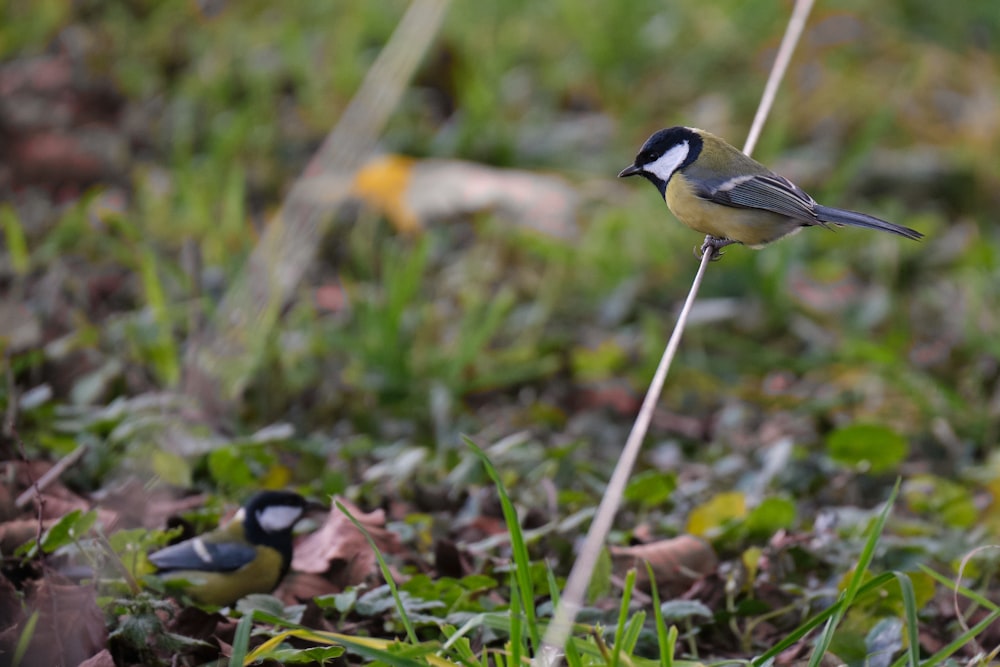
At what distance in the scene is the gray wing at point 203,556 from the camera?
7.19 feet

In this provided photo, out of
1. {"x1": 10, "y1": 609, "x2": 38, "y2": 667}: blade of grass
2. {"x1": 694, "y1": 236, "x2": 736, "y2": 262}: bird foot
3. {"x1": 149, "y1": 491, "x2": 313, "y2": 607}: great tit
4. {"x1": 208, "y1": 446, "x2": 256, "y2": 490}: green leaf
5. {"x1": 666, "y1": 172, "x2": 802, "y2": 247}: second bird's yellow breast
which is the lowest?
{"x1": 208, "y1": 446, "x2": 256, "y2": 490}: green leaf

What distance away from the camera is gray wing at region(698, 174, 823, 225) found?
7.88 feet

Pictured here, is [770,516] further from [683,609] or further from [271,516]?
[271,516]

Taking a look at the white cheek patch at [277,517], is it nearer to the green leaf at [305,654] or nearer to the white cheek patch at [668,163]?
the green leaf at [305,654]

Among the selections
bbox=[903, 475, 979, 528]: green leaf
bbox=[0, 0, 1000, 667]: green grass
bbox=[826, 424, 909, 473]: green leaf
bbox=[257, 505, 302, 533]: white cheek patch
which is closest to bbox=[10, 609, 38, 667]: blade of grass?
bbox=[0, 0, 1000, 667]: green grass

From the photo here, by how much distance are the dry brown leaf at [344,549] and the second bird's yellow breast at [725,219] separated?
966mm

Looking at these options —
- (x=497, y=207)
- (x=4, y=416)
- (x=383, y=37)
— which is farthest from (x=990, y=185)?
(x=4, y=416)

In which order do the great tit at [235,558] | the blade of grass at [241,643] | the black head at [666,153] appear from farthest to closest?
the black head at [666,153] < the great tit at [235,558] < the blade of grass at [241,643]

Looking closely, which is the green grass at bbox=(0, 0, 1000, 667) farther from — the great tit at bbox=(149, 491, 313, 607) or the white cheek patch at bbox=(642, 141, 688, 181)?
the white cheek patch at bbox=(642, 141, 688, 181)

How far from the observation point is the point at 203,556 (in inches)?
88.1

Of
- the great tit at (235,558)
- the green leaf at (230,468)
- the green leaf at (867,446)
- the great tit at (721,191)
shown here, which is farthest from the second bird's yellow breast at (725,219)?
the green leaf at (230,468)

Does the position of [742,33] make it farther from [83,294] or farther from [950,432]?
[83,294]

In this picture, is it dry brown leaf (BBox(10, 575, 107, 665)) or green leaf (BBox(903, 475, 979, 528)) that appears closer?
dry brown leaf (BBox(10, 575, 107, 665))

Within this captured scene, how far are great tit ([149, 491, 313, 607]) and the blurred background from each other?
1.21ft
